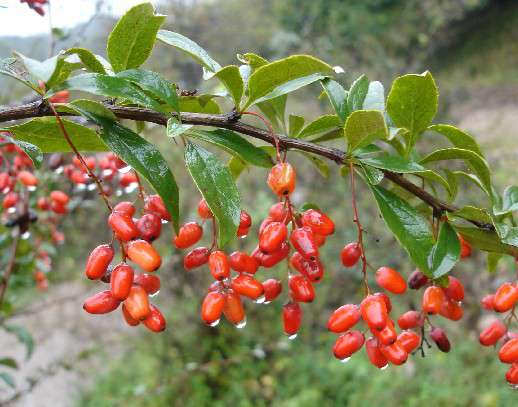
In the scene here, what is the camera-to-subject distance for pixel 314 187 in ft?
18.8

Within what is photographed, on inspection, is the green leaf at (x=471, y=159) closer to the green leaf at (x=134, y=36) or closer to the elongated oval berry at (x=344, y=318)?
the elongated oval berry at (x=344, y=318)

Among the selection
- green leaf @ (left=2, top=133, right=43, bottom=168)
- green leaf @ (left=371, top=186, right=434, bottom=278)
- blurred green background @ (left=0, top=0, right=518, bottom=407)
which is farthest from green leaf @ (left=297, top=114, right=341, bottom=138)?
blurred green background @ (left=0, top=0, right=518, bottom=407)

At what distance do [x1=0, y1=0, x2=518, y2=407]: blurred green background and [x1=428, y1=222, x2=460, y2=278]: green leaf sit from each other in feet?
4.27

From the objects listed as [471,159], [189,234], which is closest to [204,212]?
[189,234]

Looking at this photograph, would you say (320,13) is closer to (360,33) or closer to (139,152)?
(360,33)

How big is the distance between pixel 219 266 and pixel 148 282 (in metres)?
0.13

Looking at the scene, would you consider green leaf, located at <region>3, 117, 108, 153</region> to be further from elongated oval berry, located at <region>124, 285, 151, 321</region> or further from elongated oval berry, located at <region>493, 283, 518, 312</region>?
elongated oval berry, located at <region>493, 283, 518, 312</region>

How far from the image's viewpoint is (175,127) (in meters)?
0.82

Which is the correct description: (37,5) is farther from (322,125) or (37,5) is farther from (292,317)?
(292,317)

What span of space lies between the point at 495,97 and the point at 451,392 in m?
7.53

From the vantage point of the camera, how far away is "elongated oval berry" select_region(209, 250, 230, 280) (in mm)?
910

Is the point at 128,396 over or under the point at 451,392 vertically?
under

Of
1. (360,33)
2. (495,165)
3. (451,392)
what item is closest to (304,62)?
(451,392)

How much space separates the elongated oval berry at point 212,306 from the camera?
0.92 m
